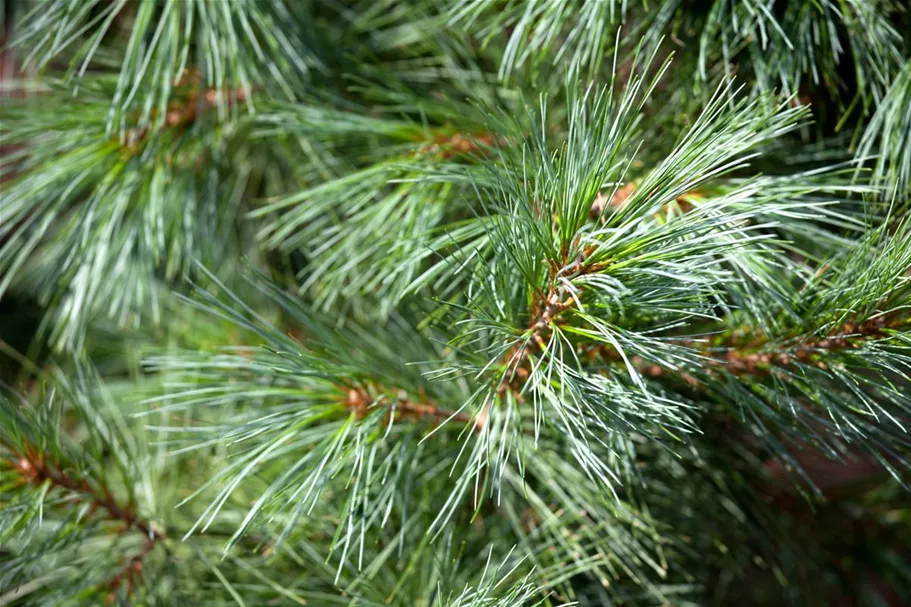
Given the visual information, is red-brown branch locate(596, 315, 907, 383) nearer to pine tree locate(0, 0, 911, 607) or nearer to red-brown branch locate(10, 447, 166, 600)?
pine tree locate(0, 0, 911, 607)

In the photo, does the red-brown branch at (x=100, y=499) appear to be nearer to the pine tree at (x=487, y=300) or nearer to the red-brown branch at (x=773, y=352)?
the pine tree at (x=487, y=300)

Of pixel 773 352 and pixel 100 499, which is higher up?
pixel 773 352

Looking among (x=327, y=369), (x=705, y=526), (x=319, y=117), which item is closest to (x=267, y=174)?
(x=319, y=117)

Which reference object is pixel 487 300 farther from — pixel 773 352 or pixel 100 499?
pixel 100 499

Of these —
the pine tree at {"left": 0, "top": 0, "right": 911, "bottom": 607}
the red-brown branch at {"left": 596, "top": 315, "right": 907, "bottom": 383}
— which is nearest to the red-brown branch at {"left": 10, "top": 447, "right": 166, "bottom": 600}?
the pine tree at {"left": 0, "top": 0, "right": 911, "bottom": 607}

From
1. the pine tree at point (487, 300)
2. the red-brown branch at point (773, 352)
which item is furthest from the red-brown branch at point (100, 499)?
the red-brown branch at point (773, 352)

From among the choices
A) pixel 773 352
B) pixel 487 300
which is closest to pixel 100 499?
pixel 487 300

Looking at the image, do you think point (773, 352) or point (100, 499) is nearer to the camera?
point (773, 352)

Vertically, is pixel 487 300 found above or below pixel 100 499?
above
